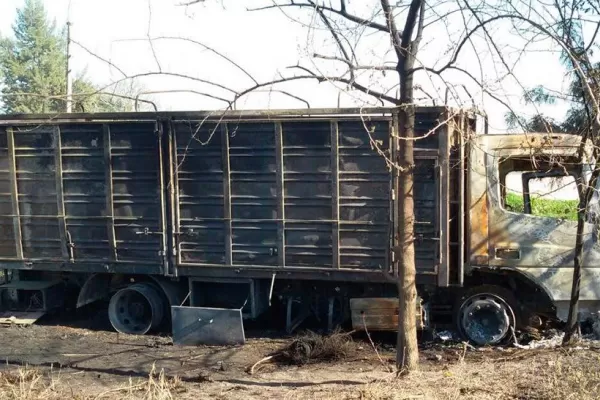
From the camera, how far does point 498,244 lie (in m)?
7.70

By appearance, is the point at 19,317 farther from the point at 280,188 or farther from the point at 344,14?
the point at 344,14

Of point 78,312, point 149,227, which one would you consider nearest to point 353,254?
point 149,227

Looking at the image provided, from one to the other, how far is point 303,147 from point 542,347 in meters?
3.63

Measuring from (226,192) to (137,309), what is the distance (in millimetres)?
2244

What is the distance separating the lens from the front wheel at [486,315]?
775 centimetres

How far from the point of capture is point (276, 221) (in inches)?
316

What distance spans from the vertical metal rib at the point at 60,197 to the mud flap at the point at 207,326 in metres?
1.83

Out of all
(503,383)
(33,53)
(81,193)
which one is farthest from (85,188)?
(33,53)

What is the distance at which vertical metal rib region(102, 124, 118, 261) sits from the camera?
8.48m

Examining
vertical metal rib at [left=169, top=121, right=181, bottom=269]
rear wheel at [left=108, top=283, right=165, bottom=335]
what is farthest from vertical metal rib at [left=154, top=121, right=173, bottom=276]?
rear wheel at [left=108, top=283, right=165, bottom=335]

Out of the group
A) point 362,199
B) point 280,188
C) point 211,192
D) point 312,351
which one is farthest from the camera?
point 211,192

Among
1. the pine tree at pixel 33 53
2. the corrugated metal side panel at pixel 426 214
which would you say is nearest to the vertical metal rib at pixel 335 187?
the corrugated metal side panel at pixel 426 214

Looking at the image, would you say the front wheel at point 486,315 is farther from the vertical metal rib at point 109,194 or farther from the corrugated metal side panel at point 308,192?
the vertical metal rib at point 109,194

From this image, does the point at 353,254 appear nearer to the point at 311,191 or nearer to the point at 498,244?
the point at 311,191
